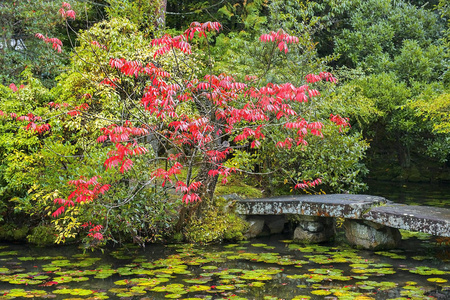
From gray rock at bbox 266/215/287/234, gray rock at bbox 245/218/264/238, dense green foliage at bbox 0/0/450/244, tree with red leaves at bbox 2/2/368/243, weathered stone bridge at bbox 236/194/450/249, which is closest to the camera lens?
tree with red leaves at bbox 2/2/368/243

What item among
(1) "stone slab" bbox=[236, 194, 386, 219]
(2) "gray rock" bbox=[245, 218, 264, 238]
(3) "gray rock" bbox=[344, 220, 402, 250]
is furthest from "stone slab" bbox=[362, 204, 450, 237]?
(2) "gray rock" bbox=[245, 218, 264, 238]

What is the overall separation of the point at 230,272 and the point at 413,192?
1083 centimetres

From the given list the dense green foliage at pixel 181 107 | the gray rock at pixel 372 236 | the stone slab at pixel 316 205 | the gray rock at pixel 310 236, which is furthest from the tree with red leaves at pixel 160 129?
the gray rock at pixel 372 236

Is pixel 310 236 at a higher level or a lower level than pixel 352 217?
lower

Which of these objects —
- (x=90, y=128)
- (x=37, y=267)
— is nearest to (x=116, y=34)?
(x=90, y=128)

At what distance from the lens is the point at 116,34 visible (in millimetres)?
10031

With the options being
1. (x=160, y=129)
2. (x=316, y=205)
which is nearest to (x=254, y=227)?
(x=316, y=205)

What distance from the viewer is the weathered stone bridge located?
7.16 meters

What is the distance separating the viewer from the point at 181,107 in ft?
30.0

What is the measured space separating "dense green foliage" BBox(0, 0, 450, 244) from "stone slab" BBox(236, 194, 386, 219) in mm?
433

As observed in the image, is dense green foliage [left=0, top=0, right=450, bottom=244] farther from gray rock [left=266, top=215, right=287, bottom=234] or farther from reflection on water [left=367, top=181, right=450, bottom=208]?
reflection on water [left=367, top=181, right=450, bottom=208]

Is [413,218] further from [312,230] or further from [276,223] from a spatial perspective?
[276,223]

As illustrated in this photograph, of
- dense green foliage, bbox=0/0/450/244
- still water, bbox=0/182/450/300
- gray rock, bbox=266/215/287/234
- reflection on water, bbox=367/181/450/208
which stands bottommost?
still water, bbox=0/182/450/300

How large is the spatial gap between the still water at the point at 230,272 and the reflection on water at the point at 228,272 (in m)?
0.01
